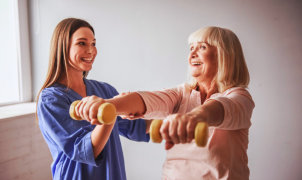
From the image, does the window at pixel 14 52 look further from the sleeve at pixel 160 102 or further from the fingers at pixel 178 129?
the fingers at pixel 178 129

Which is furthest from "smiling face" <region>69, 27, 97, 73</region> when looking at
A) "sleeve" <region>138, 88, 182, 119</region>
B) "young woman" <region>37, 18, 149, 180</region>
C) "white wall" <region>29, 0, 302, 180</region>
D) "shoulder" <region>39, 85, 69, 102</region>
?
"white wall" <region>29, 0, 302, 180</region>

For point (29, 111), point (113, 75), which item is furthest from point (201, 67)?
point (29, 111)

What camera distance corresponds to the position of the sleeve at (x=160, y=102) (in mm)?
648

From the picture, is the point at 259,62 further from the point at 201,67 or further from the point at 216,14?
the point at 201,67

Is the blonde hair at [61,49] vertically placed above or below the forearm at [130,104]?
above

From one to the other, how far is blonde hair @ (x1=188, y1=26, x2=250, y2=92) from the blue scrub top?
48 cm

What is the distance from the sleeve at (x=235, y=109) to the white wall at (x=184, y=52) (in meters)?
0.68

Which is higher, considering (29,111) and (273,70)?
(273,70)

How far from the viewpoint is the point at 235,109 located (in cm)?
55

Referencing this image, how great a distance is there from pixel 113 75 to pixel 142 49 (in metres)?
0.30

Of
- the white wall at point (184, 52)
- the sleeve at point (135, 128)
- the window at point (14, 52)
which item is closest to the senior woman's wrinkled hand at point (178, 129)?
the sleeve at point (135, 128)

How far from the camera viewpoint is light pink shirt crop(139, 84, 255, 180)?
57cm

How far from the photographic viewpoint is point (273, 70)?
1.18 m

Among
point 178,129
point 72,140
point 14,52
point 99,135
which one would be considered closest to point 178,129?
point 178,129
